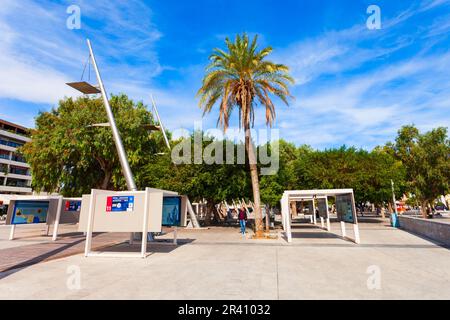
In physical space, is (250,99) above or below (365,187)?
above

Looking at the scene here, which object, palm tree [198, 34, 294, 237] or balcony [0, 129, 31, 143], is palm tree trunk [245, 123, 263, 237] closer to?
palm tree [198, 34, 294, 237]

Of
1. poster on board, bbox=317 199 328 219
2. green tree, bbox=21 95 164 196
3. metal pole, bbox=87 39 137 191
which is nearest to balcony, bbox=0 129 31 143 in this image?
green tree, bbox=21 95 164 196

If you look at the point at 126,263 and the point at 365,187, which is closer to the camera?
the point at 126,263

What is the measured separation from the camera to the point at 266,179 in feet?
76.9

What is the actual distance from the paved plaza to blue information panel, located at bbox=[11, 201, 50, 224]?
517 cm

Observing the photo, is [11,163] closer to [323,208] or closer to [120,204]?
[120,204]

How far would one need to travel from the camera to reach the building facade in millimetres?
63625

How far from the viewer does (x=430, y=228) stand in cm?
1527

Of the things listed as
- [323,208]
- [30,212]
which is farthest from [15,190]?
[323,208]

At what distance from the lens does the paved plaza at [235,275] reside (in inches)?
222

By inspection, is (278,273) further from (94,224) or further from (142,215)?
(94,224)
